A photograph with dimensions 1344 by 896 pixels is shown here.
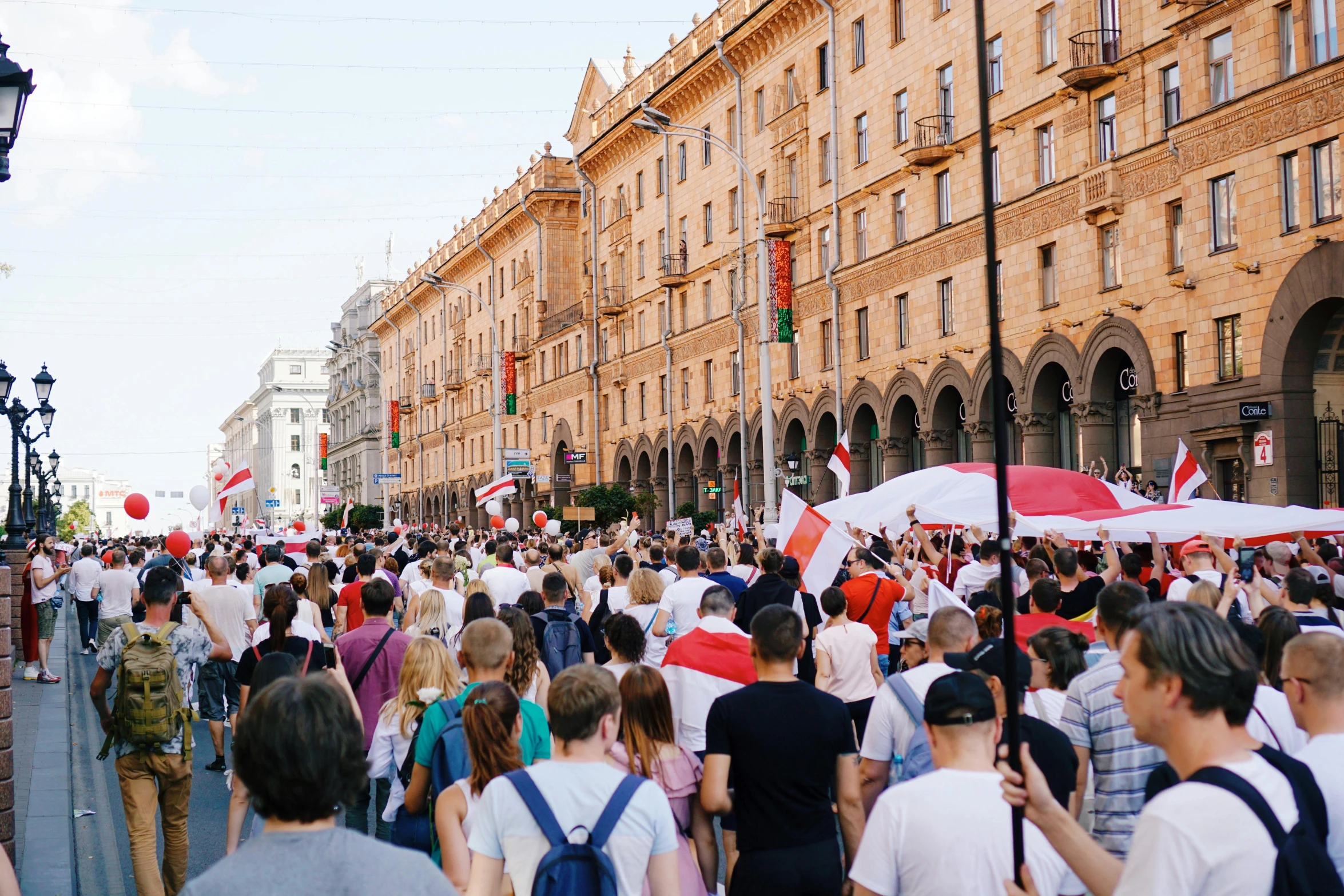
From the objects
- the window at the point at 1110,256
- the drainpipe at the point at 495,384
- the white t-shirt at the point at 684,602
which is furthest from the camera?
the drainpipe at the point at 495,384

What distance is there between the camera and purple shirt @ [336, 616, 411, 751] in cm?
832

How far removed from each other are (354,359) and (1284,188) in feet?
335

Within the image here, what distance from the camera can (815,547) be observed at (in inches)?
504

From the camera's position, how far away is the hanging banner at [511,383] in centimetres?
7075

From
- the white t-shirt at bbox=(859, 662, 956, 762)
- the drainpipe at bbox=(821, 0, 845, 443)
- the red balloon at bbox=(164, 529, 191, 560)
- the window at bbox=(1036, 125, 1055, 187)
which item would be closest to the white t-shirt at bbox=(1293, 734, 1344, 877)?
the white t-shirt at bbox=(859, 662, 956, 762)

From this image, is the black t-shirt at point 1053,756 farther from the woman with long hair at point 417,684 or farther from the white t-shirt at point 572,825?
the woman with long hair at point 417,684

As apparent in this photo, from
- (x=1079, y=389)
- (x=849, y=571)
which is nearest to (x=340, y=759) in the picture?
(x=849, y=571)

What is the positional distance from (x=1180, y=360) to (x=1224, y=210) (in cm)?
303

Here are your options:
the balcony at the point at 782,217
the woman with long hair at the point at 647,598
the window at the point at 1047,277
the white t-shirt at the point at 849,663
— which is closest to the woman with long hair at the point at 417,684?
the white t-shirt at the point at 849,663

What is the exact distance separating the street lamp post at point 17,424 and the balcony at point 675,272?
24.0m

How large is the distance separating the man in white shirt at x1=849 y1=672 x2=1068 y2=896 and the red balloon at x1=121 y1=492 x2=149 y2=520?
96.5 ft

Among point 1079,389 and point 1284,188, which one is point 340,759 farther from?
point 1079,389

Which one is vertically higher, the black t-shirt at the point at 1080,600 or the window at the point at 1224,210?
the window at the point at 1224,210

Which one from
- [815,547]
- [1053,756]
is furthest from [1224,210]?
[1053,756]
